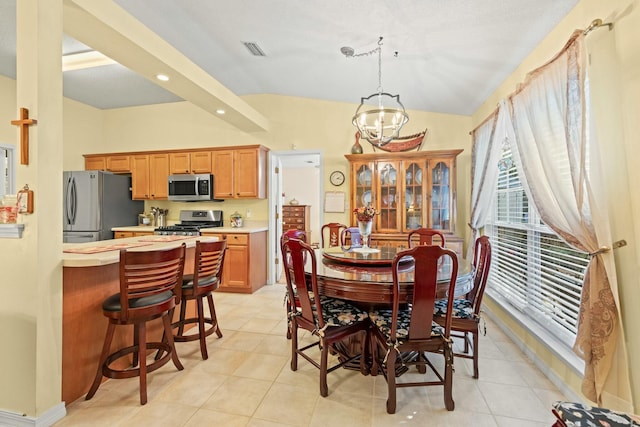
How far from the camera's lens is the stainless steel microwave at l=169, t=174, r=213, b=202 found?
4.72 metres

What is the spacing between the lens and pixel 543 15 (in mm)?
2090

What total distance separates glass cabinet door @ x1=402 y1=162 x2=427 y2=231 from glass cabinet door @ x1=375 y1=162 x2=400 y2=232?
4.9 inches

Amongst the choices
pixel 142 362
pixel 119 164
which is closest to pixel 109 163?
pixel 119 164

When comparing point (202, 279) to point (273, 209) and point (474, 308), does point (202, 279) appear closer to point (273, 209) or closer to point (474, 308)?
point (474, 308)

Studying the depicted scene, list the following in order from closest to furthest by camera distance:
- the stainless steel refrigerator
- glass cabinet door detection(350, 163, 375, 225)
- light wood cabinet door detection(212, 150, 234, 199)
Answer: glass cabinet door detection(350, 163, 375, 225), the stainless steel refrigerator, light wood cabinet door detection(212, 150, 234, 199)

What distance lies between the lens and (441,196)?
4.20 metres

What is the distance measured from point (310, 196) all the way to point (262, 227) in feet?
14.3

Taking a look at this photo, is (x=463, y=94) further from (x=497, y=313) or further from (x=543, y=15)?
(x=497, y=313)

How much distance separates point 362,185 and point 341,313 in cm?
260

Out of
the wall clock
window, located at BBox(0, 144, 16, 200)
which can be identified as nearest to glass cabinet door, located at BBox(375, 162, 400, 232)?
the wall clock

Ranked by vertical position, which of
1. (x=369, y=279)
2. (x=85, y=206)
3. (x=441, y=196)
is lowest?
(x=369, y=279)

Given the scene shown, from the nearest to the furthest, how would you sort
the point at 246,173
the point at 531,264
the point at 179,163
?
the point at 531,264 < the point at 246,173 < the point at 179,163

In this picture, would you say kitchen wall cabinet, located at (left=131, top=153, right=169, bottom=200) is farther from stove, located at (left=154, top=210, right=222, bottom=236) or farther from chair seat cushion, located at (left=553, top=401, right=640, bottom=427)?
chair seat cushion, located at (left=553, top=401, right=640, bottom=427)

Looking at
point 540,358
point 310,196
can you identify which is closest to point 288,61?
point 540,358
